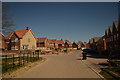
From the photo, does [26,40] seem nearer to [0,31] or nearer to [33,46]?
[33,46]

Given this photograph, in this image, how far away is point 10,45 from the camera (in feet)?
158

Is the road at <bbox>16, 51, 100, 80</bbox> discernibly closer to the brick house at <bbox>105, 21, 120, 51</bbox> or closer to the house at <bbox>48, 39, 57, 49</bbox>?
the brick house at <bbox>105, 21, 120, 51</bbox>

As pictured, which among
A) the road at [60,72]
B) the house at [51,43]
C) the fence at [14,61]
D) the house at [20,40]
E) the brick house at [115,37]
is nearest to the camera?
the road at [60,72]

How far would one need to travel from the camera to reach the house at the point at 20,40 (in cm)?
4649

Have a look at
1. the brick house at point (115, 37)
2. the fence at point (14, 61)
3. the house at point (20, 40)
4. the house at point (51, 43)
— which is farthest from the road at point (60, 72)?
the house at point (51, 43)

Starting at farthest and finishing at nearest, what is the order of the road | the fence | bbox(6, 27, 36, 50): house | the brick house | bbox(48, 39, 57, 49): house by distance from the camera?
bbox(48, 39, 57, 49): house → bbox(6, 27, 36, 50): house → the brick house → the fence → the road

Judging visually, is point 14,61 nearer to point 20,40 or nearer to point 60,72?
point 60,72

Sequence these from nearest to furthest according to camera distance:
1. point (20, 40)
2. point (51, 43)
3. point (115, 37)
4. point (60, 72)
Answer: point (60, 72)
point (115, 37)
point (20, 40)
point (51, 43)

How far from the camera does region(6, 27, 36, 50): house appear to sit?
4649 centimetres

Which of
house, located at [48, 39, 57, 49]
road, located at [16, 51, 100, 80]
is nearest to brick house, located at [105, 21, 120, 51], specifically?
road, located at [16, 51, 100, 80]

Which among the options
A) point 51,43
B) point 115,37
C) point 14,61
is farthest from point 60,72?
point 51,43

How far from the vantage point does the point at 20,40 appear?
46.3 meters

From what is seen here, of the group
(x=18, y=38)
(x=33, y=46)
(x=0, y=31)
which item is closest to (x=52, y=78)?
(x=0, y=31)

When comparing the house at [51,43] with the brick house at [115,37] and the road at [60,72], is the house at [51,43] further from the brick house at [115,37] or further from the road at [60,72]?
the road at [60,72]
